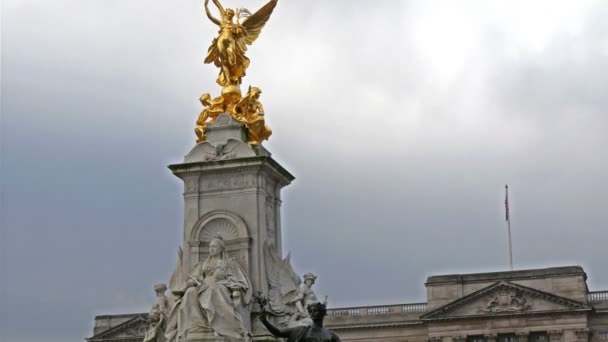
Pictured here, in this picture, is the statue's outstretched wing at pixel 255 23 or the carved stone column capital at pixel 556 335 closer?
the statue's outstretched wing at pixel 255 23

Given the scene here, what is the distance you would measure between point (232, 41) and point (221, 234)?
5.26m

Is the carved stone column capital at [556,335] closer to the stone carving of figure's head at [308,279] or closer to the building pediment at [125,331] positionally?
the building pediment at [125,331]

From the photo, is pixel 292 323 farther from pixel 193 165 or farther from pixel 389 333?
pixel 389 333

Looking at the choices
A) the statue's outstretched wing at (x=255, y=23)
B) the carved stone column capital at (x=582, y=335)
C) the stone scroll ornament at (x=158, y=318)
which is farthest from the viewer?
the carved stone column capital at (x=582, y=335)

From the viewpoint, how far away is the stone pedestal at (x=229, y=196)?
29.9 metres

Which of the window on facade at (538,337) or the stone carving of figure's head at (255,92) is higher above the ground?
the window on facade at (538,337)

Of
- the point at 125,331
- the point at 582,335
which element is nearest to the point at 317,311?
the point at 125,331

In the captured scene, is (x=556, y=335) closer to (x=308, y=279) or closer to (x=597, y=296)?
(x=597, y=296)

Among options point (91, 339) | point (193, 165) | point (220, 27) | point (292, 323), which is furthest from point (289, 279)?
point (91, 339)

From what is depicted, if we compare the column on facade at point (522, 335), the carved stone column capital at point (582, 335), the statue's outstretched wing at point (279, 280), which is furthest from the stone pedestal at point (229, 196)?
the column on facade at point (522, 335)

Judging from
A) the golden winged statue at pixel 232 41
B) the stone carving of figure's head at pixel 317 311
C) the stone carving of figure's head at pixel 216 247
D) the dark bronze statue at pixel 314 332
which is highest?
the golden winged statue at pixel 232 41

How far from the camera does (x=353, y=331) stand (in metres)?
82.0

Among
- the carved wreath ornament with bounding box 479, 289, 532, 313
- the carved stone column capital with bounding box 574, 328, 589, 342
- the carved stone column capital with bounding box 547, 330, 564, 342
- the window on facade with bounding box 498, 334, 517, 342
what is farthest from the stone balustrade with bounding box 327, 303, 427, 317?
the carved stone column capital with bounding box 574, 328, 589, 342

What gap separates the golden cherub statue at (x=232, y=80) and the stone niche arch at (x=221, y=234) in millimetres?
2244
